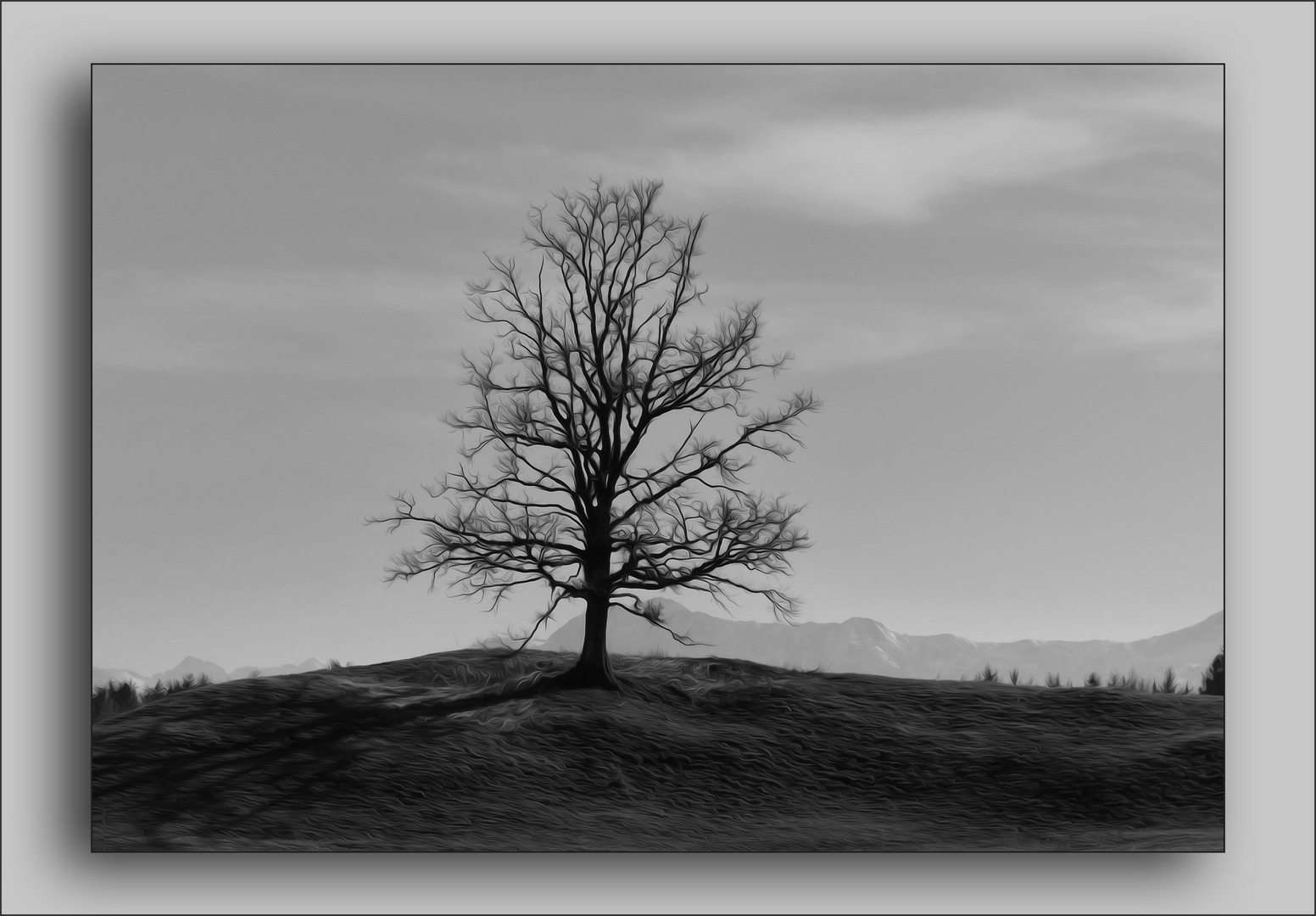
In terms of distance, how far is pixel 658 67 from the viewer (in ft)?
22.2

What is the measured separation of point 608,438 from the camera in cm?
670

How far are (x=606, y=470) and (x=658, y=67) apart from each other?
2139 millimetres

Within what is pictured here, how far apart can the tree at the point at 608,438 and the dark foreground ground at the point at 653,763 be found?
413mm

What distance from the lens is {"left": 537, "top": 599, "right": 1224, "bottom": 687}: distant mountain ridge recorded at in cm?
658

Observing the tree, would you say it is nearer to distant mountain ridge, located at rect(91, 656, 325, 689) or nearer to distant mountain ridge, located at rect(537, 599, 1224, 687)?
distant mountain ridge, located at rect(537, 599, 1224, 687)

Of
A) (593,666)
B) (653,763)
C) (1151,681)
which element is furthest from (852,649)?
(1151,681)

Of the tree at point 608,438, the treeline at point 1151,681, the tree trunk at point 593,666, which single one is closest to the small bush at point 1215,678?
the treeline at point 1151,681

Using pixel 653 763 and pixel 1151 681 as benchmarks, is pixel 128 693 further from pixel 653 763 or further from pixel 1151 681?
pixel 1151 681

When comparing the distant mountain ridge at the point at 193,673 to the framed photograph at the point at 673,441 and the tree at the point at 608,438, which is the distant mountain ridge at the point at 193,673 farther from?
the tree at the point at 608,438

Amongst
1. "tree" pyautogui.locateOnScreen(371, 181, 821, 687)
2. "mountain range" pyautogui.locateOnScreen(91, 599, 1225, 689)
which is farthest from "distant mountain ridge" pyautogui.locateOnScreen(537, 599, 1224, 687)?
"tree" pyautogui.locateOnScreen(371, 181, 821, 687)

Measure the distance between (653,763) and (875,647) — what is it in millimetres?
1280

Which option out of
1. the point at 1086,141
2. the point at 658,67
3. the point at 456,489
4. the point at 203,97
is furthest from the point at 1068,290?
the point at 203,97

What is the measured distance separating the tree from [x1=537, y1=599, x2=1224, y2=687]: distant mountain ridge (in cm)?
11
